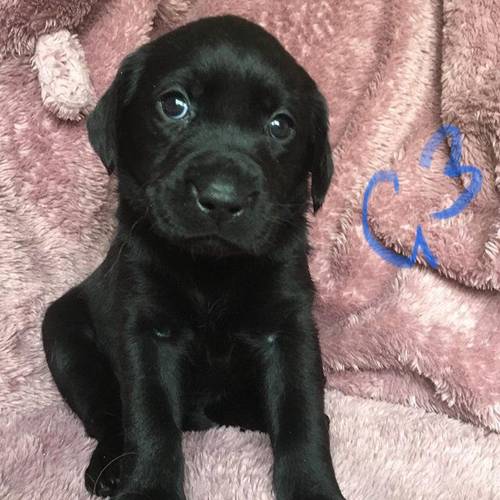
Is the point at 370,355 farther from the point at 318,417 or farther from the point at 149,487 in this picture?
the point at 149,487

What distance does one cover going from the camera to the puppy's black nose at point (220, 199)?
1199 millimetres

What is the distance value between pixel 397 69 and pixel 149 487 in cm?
126

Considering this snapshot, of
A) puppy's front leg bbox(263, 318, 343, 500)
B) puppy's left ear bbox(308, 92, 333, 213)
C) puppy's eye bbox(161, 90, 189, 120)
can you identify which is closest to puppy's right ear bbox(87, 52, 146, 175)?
puppy's eye bbox(161, 90, 189, 120)

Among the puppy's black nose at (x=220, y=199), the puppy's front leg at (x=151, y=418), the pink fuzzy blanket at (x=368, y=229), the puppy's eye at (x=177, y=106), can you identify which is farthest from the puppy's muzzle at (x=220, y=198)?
the pink fuzzy blanket at (x=368, y=229)

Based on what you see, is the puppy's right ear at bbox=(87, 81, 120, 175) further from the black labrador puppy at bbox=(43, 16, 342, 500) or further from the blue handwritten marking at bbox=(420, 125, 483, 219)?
the blue handwritten marking at bbox=(420, 125, 483, 219)

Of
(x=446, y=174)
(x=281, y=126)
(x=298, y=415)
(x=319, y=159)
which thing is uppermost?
(x=281, y=126)

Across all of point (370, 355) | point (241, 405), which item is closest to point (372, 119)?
point (370, 355)

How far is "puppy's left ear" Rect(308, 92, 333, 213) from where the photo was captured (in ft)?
5.19

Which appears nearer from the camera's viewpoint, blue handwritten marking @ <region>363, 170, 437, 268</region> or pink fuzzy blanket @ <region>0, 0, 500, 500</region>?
pink fuzzy blanket @ <region>0, 0, 500, 500</region>

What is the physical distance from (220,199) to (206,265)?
294 mm

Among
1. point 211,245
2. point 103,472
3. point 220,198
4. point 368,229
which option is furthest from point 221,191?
point 368,229

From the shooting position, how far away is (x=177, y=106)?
4.58ft

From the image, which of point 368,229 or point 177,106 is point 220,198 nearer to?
point 177,106

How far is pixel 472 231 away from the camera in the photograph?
1.78 m
